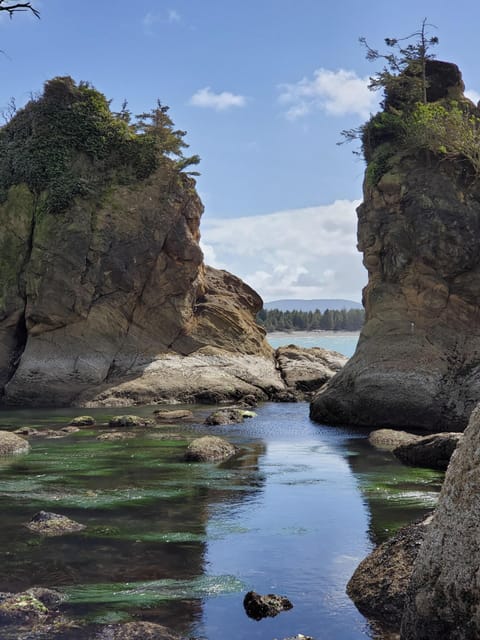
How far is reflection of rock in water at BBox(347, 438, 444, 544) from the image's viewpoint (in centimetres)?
1502

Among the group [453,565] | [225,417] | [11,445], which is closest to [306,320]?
[225,417]

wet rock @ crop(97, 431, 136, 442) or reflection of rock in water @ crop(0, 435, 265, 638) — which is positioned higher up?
wet rock @ crop(97, 431, 136, 442)

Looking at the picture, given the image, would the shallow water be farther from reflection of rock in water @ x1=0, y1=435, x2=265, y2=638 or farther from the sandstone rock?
the sandstone rock

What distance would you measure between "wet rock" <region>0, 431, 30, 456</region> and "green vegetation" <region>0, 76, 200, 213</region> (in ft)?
79.5

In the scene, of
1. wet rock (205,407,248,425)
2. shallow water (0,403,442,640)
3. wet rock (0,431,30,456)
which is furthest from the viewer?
wet rock (205,407,248,425)

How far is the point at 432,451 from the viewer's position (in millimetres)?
21406

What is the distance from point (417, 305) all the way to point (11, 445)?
19735 millimetres

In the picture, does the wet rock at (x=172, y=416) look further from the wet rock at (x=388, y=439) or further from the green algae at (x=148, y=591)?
the green algae at (x=148, y=591)

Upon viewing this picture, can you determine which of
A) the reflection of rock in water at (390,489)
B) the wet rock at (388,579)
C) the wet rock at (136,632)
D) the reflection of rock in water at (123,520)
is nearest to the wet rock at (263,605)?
the reflection of rock in water at (123,520)

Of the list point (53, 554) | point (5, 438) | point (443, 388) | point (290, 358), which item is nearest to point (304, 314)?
point (290, 358)

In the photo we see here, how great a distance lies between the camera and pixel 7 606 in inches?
381

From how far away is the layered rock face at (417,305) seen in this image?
104 feet

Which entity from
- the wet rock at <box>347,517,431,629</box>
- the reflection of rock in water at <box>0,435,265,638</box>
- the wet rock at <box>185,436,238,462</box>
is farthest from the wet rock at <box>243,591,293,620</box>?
the wet rock at <box>185,436,238,462</box>

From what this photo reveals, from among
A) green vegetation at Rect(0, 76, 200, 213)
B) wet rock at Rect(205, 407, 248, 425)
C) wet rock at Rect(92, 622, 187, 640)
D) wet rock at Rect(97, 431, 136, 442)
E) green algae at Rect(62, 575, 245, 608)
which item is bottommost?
Result: green algae at Rect(62, 575, 245, 608)
